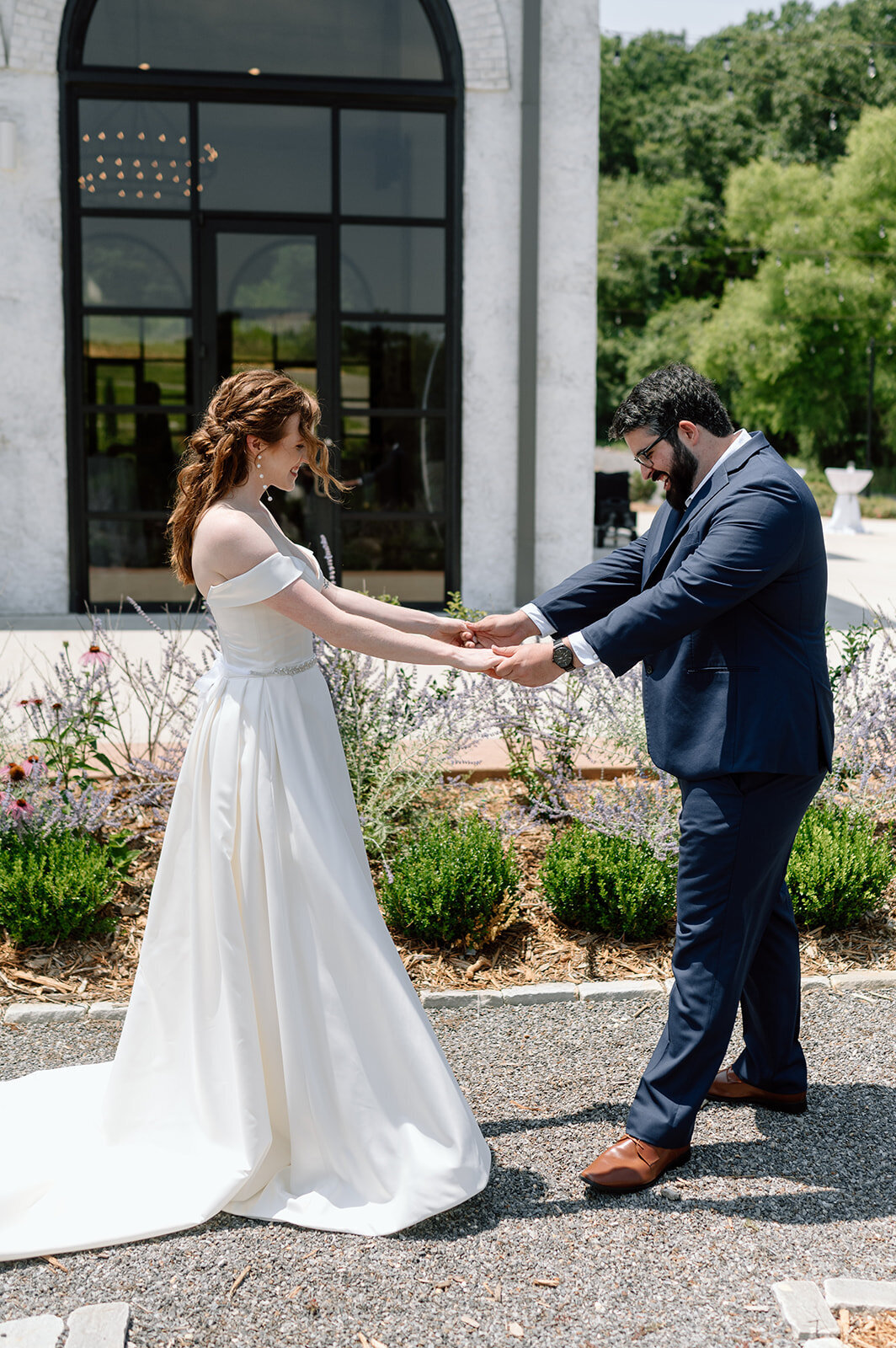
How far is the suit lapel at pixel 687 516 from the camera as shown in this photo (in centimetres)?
322

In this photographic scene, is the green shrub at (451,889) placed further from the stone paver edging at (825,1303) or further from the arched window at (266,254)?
the arched window at (266,254)

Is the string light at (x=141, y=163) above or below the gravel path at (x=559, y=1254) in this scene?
above

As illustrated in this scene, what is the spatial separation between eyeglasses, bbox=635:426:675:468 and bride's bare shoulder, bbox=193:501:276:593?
1006 mm

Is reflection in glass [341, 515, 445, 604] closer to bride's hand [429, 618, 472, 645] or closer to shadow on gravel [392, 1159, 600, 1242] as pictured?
bride's hand [429, 618, 472, 645]

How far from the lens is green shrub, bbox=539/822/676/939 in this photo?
4461 mm

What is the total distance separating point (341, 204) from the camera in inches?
429

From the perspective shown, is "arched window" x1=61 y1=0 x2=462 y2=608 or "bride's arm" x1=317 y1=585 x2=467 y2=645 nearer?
"bride's arm" x1=317 y1=585 x2=467 y2=645

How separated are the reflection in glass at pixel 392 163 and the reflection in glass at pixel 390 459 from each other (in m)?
1.83

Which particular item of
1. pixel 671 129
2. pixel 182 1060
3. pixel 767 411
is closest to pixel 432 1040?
pixel 182 1060

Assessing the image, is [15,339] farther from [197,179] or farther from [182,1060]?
[182,1060]

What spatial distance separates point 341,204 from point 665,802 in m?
7.78

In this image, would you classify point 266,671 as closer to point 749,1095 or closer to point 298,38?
point 749,1095

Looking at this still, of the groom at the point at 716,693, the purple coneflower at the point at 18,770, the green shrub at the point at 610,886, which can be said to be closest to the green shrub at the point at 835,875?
the green shrub at the point at 610,886

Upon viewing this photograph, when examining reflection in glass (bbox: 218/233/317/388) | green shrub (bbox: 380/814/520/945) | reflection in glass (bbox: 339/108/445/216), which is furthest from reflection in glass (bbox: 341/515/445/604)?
green shrub (bbox: 380/814/520/945)
